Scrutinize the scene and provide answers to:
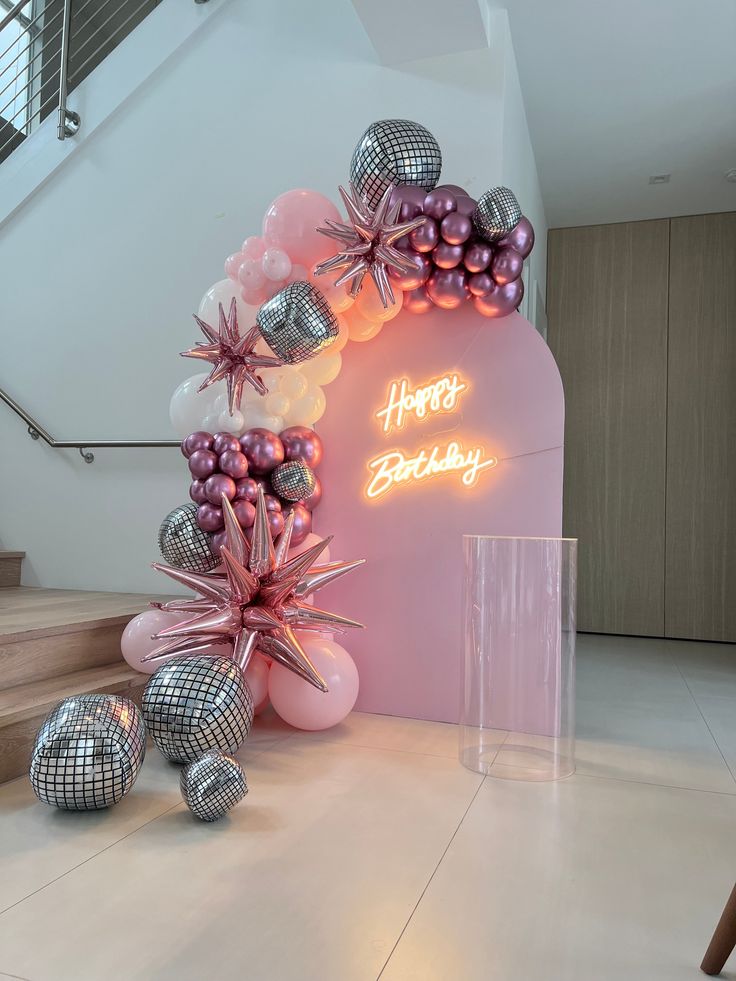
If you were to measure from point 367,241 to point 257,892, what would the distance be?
6.40 ft

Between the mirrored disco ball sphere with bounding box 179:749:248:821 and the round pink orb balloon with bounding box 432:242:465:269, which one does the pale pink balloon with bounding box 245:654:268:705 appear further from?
the round pink orb balloon with bounding box 432:242:465:269

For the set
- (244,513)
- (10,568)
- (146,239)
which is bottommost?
(10,568)

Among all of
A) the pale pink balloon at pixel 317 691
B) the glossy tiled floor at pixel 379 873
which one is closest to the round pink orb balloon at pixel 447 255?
the pale pink balloon at pixel 317 691

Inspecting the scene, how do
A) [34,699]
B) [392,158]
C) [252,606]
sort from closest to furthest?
1. [34,699]
2. [252,606]
3. [392,158]

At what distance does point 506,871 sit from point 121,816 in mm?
935

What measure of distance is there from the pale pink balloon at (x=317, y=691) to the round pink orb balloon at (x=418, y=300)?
4.23 ft

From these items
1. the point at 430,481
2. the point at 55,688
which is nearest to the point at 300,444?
the point at 430,481

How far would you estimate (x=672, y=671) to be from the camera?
407 cm

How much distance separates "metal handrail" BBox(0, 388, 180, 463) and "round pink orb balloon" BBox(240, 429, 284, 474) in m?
Answer: 0.97

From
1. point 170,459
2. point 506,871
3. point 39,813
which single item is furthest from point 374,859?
point 170,459

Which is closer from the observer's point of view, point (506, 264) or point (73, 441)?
point (506, 264)

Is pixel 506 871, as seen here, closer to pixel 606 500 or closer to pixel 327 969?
pixel 327 969

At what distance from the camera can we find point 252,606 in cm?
245

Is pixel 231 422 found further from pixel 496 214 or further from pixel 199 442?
pixel 496 214
